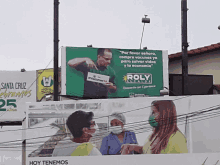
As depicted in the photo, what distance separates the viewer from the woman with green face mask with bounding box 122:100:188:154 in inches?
538

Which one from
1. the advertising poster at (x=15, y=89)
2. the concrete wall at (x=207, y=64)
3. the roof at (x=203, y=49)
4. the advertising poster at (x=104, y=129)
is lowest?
the advertising poster at (x=104, y=129)

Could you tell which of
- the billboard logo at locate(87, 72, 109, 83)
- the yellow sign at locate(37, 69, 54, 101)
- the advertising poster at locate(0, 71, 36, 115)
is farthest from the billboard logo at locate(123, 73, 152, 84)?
the advertising poster at locate(0, 71, 36, 115)

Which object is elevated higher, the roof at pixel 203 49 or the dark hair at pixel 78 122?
the roof at pixel 203 49

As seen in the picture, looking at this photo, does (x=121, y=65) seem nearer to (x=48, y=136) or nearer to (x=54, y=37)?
(x=54, y=37)

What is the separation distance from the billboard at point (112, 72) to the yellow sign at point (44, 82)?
9323 millimetres

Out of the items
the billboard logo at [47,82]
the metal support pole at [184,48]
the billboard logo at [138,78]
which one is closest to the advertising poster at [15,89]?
the billboard logo at [47,82]

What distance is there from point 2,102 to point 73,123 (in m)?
13.5

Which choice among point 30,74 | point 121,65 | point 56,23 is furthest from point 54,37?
point 30,74

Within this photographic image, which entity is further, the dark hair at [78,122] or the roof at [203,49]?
the roof at [203,49]

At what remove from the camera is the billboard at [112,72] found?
54.3 ft

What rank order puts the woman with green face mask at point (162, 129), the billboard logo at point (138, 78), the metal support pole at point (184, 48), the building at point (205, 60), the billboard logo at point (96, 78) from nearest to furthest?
the woman with green face mask at point (162, 129), the metal support pole at point (184, 48), the billboard logo at point (96, 78), the billboard logo at point (138, 78), the building at point (205, 60)

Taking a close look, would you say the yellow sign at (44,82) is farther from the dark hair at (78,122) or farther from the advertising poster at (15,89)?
the dark hair at (78,122)

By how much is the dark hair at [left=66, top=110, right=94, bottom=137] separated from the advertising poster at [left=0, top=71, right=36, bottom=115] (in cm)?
1244

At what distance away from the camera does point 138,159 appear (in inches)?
539
